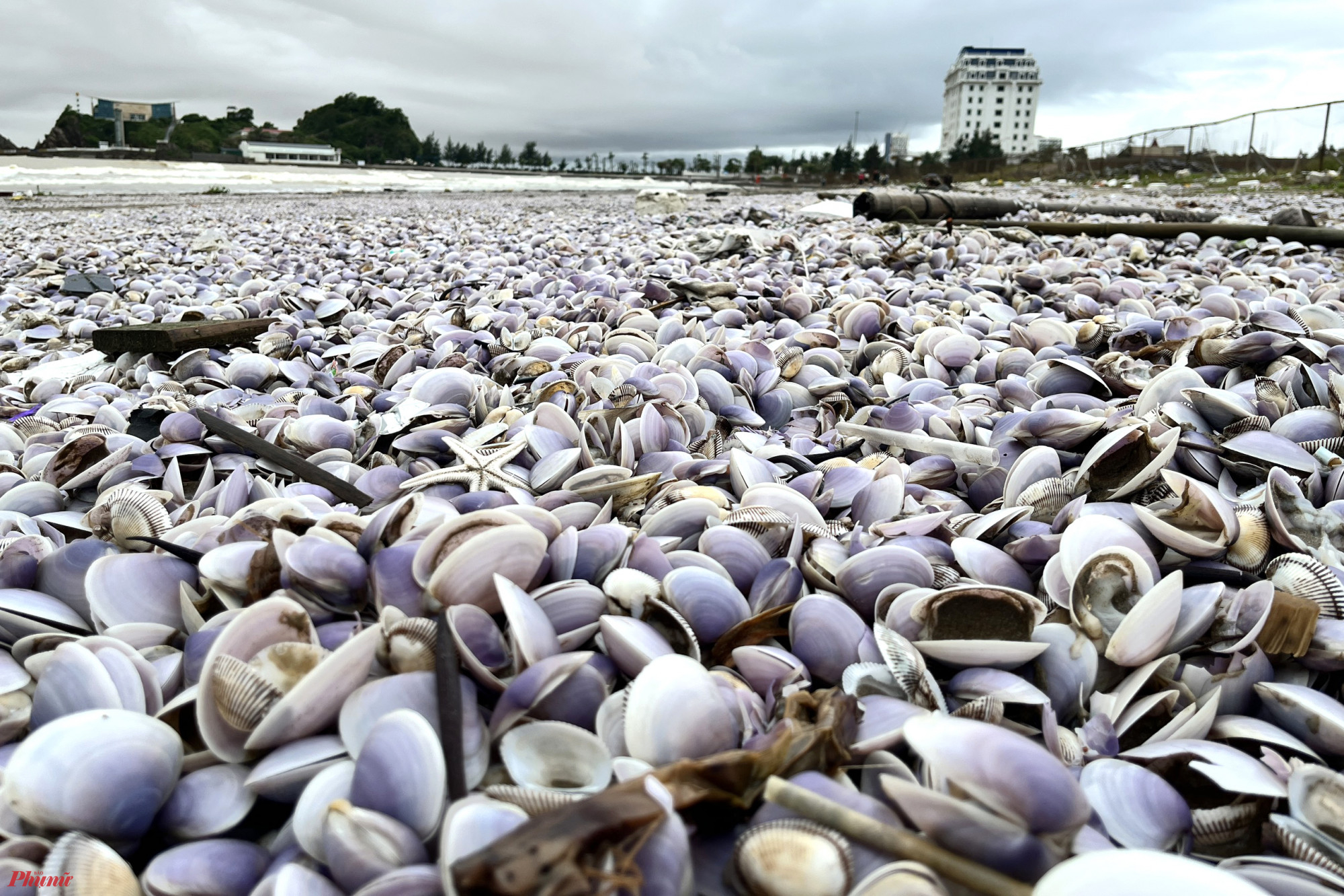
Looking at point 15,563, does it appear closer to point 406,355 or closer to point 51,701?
point 51,701

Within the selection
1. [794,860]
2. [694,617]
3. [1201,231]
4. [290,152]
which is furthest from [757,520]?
[290,152]

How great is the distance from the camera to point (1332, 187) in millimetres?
18672

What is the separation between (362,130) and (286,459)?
102780 mm

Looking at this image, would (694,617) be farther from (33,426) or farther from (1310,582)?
(33,426)

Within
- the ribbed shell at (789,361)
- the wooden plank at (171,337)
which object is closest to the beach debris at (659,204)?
the wooden plank at (171,337)

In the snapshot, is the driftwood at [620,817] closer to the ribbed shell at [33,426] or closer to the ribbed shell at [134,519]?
the ribbed shell at [134,519]

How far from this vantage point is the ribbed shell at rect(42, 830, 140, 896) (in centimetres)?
89

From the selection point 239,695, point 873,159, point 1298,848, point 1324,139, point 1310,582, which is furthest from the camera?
point 873,159

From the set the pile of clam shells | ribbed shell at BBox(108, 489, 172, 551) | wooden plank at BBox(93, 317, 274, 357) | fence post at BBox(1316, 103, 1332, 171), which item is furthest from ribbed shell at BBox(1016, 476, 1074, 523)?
fence post at BBox(1316, 103, 1332, 171)

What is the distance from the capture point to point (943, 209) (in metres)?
8.96

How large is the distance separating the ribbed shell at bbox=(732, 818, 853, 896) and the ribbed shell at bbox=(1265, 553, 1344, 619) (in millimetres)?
1014

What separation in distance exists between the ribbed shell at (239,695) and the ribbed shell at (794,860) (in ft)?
2.21

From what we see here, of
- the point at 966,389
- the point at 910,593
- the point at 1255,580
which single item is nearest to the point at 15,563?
the point at 910,593

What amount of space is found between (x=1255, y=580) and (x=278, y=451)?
224 cm
